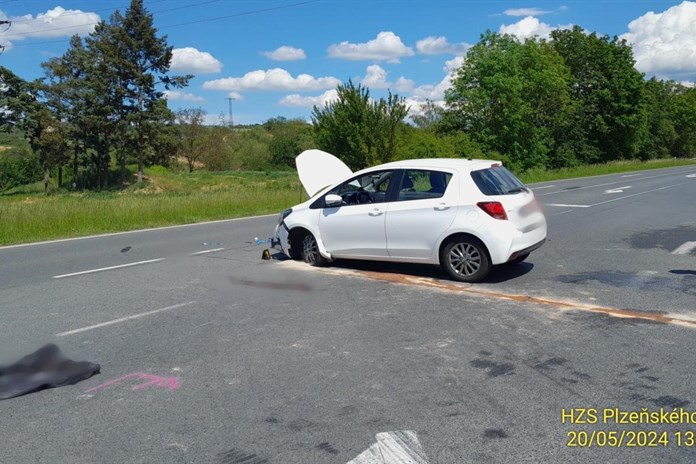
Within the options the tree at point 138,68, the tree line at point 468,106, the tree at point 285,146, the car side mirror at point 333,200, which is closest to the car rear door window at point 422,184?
the car side mirror at point 333,200

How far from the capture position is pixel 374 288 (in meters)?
8.31

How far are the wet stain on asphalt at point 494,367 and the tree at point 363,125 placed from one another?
25136 mm

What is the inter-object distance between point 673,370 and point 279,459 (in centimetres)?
327

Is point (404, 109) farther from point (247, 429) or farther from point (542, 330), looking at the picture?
point (247, 429)

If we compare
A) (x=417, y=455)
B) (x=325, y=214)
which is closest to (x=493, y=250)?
(x=325, y=214)

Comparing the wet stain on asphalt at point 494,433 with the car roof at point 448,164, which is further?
the car roof at point 448,164

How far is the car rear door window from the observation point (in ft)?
28.3

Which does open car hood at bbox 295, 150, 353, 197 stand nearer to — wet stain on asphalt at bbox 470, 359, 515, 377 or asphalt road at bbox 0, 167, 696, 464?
asphalt road at bbox 0, 167, 696, 464

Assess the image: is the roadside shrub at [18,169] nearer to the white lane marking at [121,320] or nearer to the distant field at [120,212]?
the distant field at [120,212]

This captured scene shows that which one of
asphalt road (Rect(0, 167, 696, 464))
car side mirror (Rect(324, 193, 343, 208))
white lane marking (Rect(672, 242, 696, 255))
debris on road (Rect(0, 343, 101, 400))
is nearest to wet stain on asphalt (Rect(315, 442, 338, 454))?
asphalt road (Rect(0, 167, 696, 464))

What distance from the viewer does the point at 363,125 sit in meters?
30.2

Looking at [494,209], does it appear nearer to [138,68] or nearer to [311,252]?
[311,252]

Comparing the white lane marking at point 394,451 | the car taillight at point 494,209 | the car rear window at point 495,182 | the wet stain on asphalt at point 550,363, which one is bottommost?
the white lane marking at point 394,451

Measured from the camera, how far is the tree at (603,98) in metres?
66.1
